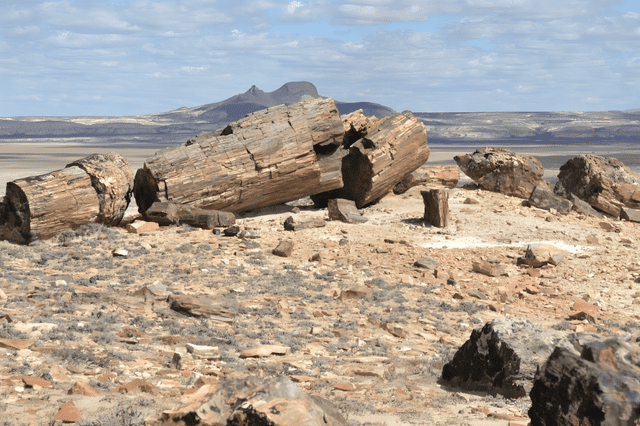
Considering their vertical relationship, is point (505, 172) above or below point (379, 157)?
below

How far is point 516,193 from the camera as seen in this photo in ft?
52.7

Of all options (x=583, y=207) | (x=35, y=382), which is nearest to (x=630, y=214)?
(x=583, y=207)

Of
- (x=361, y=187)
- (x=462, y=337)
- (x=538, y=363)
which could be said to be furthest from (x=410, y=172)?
(x=538, y=363)

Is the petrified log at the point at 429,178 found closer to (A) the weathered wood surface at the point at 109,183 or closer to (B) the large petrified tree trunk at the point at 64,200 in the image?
(A) the weathered wood surface at the point at 109,183

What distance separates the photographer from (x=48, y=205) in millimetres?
10945

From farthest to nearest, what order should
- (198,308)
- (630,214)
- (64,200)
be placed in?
(630,214), (64,200), (198,308)

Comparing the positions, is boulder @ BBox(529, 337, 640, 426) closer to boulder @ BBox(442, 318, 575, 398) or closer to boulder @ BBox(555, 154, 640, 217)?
boulder @ BBox(442, 318, 575, 398)

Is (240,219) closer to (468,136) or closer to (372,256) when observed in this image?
(372,256)

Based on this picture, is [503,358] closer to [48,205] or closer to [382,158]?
[48,205]

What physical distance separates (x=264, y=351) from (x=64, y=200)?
6.35 meters

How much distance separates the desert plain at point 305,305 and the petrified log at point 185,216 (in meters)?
0.30

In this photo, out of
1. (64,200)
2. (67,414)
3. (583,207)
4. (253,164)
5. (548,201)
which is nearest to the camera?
(67,414)

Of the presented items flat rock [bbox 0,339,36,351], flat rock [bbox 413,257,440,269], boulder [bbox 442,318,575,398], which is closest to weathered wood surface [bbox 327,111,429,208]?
flat rock [bbox 413,257,440,269]

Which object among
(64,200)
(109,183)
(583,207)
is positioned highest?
(109,183)
